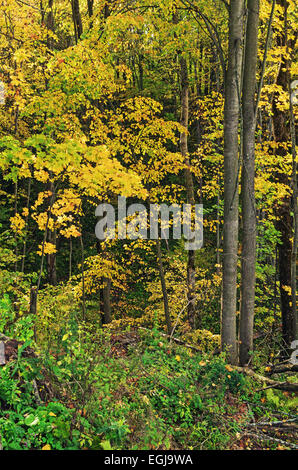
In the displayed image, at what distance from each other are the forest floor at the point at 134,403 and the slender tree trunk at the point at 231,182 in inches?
26.0

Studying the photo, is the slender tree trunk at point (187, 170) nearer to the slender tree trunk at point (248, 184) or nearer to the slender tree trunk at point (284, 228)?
the slender tree trunk at point (284, 228)

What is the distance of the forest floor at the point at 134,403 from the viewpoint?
319 centimetres

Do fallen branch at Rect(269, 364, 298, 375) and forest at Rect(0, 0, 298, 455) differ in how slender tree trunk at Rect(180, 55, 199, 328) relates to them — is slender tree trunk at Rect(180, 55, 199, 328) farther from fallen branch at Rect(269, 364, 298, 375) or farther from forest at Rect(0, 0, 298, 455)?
fallen branch at Rect(269, 364, 298, 375)

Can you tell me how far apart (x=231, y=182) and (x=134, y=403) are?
3.63 meters

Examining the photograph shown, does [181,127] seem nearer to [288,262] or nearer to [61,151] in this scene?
[288,262]

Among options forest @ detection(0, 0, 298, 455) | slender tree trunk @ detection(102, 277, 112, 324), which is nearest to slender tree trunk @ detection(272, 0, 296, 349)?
forest @ detection(0, 0, 298, 455)

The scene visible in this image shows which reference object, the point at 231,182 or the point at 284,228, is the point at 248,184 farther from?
the point at 284,228

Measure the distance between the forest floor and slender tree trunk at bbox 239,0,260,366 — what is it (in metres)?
0.97

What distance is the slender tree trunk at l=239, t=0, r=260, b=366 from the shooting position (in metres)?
5.93

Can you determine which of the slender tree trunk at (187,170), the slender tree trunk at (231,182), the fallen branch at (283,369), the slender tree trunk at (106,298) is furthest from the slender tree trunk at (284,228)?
the slender tree trunk at (106,298)

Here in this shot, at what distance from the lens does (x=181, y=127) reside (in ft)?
33.8

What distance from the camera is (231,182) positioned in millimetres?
5809

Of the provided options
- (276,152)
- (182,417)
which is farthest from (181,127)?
(182,417)

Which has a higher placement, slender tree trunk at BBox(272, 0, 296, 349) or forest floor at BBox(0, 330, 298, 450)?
slender tree trunk at BBox(272, 0, 296, 349)
